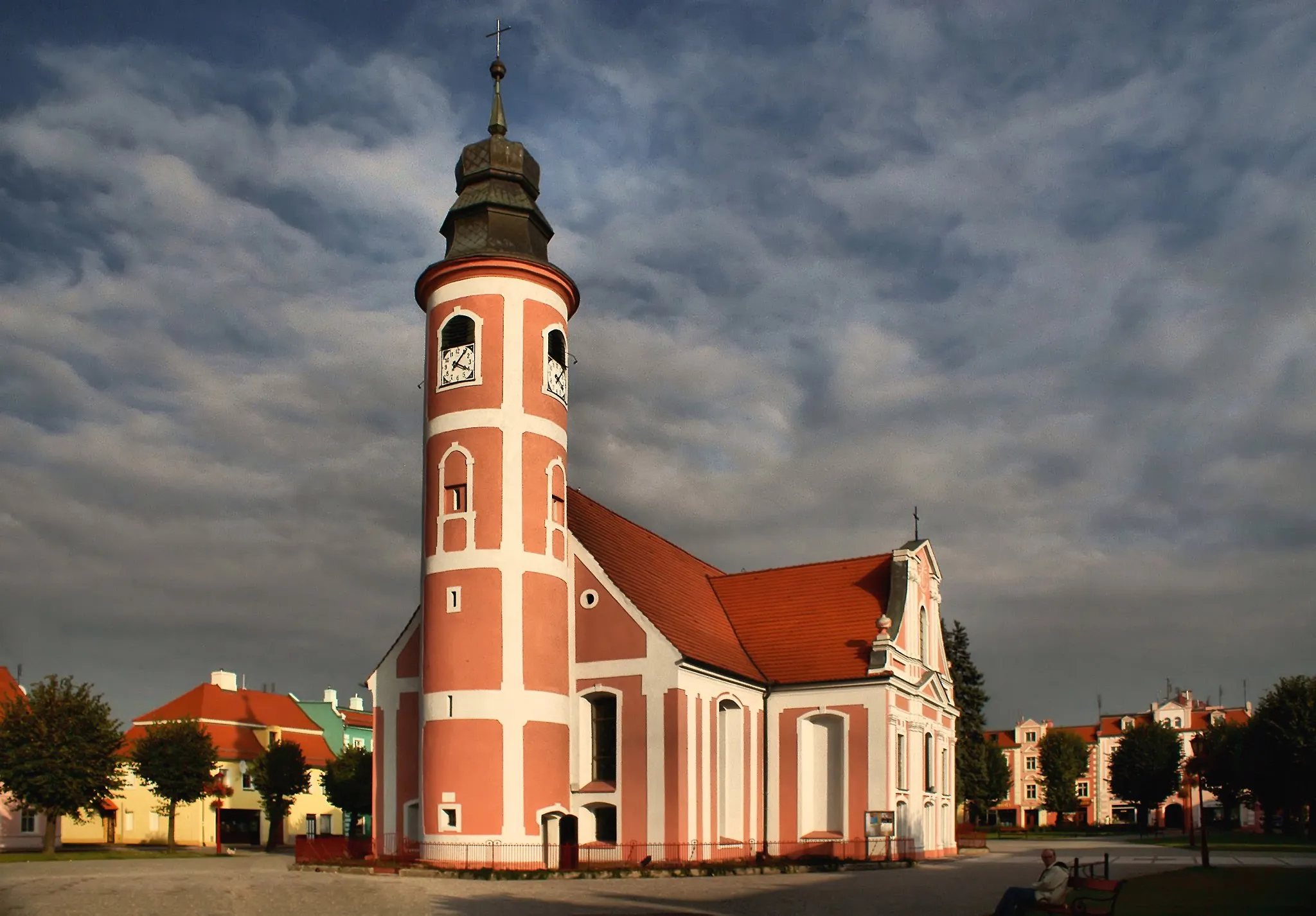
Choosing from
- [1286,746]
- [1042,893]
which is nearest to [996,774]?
[1286,746]

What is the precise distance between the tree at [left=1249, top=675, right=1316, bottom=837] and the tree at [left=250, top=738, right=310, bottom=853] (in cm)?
4932

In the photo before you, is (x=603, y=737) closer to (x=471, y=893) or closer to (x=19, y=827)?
(x=471, y=893)

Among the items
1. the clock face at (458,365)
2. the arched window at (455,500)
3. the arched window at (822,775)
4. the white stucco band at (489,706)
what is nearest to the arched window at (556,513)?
the arched window at (455,500)

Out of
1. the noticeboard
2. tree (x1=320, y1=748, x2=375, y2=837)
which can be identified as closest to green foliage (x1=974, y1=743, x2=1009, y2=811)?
tree (x1=320, y1=748, x2=375, y2=837)

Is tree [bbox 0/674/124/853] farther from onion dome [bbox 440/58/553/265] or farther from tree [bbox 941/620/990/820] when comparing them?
tree [bbox 941/620/990/820]

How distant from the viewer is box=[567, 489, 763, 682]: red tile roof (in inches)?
1330

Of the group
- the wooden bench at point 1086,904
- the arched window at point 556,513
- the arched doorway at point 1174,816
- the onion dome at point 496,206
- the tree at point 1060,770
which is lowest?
the arched doorway at point 1174,816

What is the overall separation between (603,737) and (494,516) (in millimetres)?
6982

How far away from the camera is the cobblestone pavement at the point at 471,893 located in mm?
19172

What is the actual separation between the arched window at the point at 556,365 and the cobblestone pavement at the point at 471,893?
523 inches

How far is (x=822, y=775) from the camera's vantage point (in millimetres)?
36625

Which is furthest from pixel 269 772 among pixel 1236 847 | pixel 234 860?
pixel 1236 847

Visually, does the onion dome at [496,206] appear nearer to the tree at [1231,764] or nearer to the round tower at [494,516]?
the round tower at [494,516]

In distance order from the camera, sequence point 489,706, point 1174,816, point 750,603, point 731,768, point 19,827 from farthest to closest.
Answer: point 1174,816 < point 19,827 < point 750,603 < point 731,768 < point 489,706
